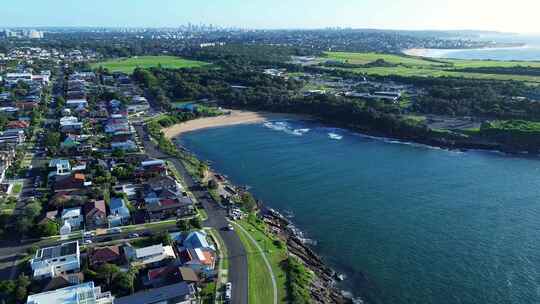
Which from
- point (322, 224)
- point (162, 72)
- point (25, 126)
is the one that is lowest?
point (322, 224)

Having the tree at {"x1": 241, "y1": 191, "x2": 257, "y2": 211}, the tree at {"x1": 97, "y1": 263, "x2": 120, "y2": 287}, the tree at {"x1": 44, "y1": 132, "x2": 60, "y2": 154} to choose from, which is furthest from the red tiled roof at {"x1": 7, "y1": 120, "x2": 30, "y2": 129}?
the tree at {"x1": 97, "y1": 263, "x2": 120, "y2": 287}

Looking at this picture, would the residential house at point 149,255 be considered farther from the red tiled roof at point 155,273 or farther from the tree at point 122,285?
the tree at point 122,285

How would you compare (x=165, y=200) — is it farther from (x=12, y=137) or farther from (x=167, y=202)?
(x=12, y=137)

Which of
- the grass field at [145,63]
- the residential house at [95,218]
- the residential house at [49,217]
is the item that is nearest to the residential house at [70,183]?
the residential house at [49,217]

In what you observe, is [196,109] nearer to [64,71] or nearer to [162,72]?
A: [162,72]

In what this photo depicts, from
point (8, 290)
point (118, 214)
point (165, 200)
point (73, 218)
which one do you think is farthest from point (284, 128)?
point (8, 290)

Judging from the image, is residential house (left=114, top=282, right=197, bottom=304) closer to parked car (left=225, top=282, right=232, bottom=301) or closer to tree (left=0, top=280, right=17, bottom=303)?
parked car (left=225, top=282, right=232, bottom=301)

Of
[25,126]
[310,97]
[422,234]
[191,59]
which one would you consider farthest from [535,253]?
[191,59]
